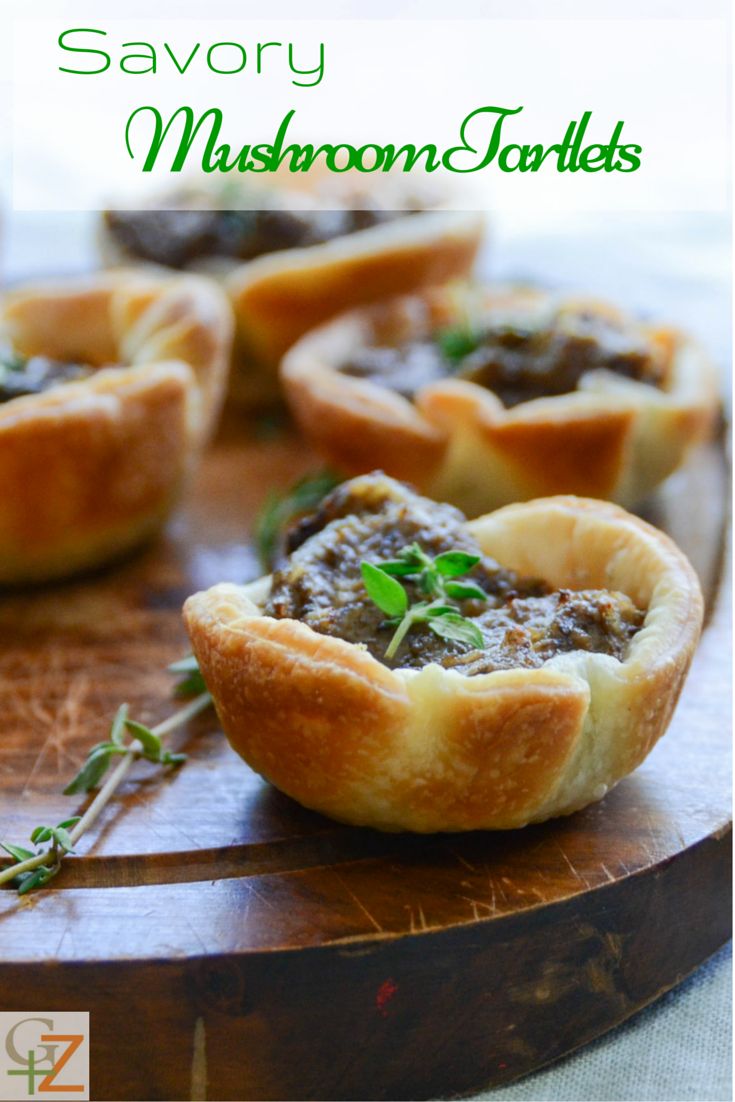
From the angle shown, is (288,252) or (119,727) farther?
(288,252)

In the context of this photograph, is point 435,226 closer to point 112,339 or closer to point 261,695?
point 112,339

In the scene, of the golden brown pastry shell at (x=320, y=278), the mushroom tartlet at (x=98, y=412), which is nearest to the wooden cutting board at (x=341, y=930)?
the mushroom tartlet at (x=98, y=412)

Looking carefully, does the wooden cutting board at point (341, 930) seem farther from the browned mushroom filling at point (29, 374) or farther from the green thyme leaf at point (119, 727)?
the browned mushroom filling at point (29, 374)

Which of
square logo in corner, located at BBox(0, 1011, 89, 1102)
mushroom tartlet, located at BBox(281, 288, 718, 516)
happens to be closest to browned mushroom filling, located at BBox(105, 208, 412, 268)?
mushroom tartlet, located at BBox(281, 288, 718, 516)

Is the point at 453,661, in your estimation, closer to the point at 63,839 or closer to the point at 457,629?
the point at 457,629

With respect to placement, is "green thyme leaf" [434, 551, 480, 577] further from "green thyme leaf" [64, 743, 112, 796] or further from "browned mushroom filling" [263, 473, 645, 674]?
"green thyme leaf" [64, 743, 112, 796]

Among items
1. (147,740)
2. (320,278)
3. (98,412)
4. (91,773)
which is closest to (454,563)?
(147,740)
